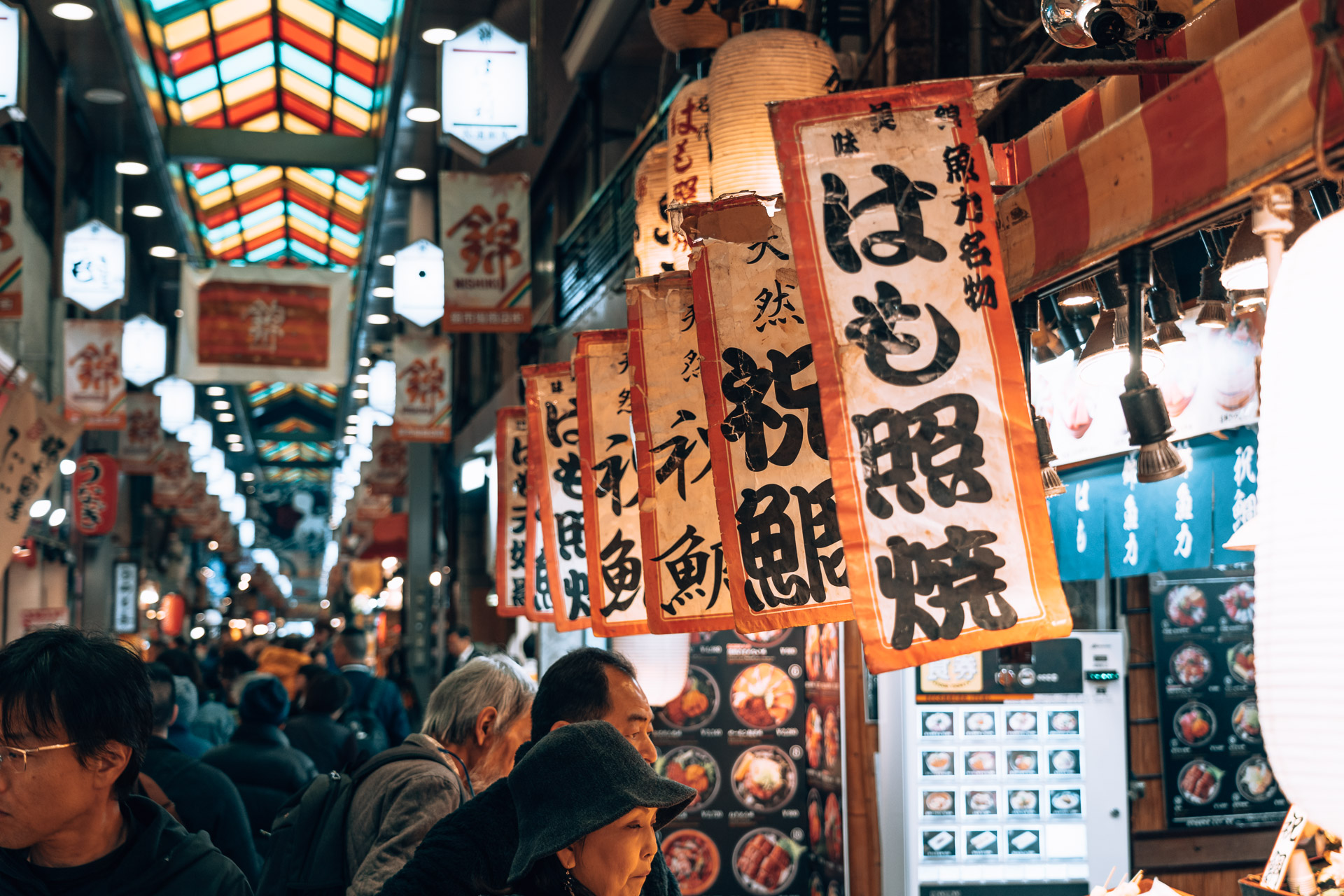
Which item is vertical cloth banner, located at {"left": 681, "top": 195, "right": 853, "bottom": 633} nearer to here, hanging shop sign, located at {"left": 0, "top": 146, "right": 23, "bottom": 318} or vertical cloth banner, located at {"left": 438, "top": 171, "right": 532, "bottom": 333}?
vertical cloth banner, located at {"left": 438, "top": 171, "right": 532, "bottom": 333}

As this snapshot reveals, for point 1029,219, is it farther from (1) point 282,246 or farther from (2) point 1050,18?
(1) point 282,246

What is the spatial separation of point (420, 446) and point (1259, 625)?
2182 centimetres

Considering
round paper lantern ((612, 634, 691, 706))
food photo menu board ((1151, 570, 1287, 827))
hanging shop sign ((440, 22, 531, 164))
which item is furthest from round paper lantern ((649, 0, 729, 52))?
food photo menu board ((1151, 570, 1287, 827))

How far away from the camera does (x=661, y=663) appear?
22.3 feet

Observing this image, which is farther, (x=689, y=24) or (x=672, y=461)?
(x=689, y=24)

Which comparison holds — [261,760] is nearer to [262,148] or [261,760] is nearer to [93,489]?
[262,148]

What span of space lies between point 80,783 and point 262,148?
52.7 ft

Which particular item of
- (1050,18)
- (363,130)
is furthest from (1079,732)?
(363,130)

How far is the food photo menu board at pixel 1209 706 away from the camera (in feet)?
26.0

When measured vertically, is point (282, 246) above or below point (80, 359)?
above

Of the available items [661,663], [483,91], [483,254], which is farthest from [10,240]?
[661,663]

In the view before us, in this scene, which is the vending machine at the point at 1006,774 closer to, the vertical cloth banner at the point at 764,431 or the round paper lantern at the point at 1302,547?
the vertical cloth banner at the point at 764,431

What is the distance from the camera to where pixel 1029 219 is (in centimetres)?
322

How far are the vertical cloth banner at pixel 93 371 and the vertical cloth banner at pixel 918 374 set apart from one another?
14938 millimetres
